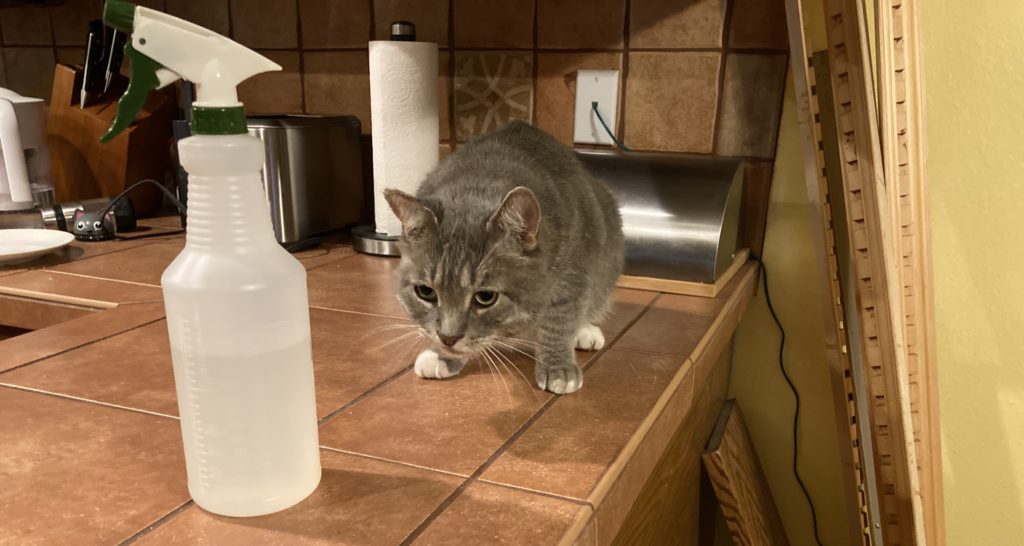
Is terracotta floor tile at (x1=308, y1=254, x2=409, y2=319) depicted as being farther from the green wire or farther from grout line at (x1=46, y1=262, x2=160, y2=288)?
the green wire

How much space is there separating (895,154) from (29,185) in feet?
5.23

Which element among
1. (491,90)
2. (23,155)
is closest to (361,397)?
(491,90)

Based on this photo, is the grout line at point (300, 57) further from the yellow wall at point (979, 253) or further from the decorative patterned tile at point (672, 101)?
the yellow wall at point (979, 253)

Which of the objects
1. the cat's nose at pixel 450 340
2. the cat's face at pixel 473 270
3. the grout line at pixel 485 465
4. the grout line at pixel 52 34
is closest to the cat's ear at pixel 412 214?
the cat's face at pixel 473 270

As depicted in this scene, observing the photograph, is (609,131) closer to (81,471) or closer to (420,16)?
(420,16)

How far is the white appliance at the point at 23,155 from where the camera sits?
1364 millimetres

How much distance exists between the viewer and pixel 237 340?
488 millimetres

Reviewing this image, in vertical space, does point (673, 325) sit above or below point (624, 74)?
below

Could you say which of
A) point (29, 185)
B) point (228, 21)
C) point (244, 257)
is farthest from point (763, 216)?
point (29, 185)

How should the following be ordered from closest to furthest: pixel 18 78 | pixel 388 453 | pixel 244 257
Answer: pixel 244 257
pixel 388 453
pixel 18 78

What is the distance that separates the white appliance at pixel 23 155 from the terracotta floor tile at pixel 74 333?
23.0 inches

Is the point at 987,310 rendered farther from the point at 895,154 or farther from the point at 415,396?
the point at 415,396

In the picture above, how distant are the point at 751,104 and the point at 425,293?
73cm

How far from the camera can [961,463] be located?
4.01 ft
